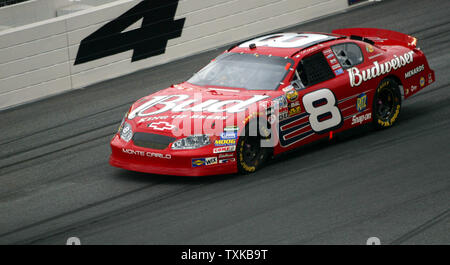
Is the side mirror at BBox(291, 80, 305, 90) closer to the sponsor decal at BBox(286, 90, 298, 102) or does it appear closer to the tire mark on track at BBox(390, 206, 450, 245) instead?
the sponsor decal at BBox(286, 90, 298, 102)

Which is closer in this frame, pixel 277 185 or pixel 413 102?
pixel 277 185

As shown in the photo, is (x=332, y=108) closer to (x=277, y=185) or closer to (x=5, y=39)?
(x=277, y=185)

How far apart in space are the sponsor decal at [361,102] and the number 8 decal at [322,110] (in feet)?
1.29

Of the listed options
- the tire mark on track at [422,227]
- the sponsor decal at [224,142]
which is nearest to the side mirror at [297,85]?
the sponsor decal at [224,142]

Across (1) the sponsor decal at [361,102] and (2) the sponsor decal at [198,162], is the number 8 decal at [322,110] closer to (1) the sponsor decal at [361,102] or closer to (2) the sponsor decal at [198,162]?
(1) the sponsor decal at [361,102]

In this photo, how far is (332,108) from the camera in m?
9.96

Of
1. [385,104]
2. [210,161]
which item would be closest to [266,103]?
[210,161]

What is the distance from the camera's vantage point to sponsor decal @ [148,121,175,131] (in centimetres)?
896

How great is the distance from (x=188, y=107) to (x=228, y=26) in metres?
7.53

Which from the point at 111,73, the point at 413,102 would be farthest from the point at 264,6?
the point at 413,102

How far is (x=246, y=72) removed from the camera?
10.0m

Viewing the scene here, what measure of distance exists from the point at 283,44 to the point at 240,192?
2665 mm

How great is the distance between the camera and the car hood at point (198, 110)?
351 inches

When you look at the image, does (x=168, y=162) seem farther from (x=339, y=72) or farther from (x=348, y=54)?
(x=348, y=54)
